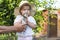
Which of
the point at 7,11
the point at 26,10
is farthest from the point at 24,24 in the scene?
the point at 7,11

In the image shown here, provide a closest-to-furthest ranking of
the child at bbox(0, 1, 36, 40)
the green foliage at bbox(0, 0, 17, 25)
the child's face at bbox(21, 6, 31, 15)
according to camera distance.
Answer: the child at bbox(0, 1, 36, 40)
the child's face at bbox(21, 6, 31, 15)
the green foliage at bbox(0, 0, 17, 25)

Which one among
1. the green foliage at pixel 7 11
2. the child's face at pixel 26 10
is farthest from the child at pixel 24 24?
the green foliage at pixel 7 11

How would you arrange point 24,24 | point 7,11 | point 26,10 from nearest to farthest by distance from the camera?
point 24,24 < point 26,10 < point 7,11

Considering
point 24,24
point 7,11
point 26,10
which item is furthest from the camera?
point 7,11

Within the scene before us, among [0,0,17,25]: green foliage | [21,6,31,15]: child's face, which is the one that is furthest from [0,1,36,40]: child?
[0,0,17,25]: green foliage

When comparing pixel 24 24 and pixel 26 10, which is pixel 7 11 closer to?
pixel 26 10

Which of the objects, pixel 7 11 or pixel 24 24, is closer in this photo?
pixel 24 24

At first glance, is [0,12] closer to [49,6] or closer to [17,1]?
[17,1]

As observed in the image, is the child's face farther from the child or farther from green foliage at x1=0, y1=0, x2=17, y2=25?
green foliage at x1=0, y1=0, x2=17, y2=25

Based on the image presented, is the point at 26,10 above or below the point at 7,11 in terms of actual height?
above

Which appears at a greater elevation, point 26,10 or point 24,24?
point 26,10

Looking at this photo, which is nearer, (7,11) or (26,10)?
(26,10)

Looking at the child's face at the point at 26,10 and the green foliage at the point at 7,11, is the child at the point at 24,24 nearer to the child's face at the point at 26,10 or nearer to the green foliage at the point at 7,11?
the child's face at the point at 26,10

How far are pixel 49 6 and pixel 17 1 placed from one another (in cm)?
130
